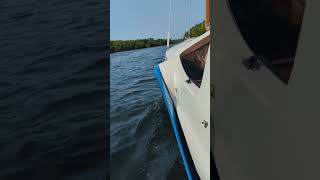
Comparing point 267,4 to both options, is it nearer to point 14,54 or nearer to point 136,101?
point 136,101

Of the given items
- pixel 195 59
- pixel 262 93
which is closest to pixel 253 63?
→ pixel 262 93

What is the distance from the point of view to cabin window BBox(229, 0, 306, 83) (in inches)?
113

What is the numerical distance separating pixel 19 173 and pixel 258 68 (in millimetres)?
4925

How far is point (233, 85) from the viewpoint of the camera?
357 cm

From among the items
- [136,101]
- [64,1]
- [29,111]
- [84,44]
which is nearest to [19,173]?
[29,111]

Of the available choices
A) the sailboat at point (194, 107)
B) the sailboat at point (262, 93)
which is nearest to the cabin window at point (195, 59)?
the sailboat at point (194, 107)

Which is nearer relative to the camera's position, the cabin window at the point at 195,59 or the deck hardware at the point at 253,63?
the deck hardware at the point at 253,63

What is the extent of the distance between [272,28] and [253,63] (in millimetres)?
472

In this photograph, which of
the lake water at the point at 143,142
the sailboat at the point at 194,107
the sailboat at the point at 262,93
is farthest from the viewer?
the lake water at the point at 143,142

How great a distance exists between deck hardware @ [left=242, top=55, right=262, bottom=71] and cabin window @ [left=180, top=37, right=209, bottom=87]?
5.03m

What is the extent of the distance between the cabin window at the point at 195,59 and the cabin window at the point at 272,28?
472 centimetres

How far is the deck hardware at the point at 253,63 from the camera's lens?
10.1 feet

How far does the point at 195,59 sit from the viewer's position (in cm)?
939

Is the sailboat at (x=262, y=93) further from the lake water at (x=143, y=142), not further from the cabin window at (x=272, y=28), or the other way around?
the lake water at (x=143, y=142)
